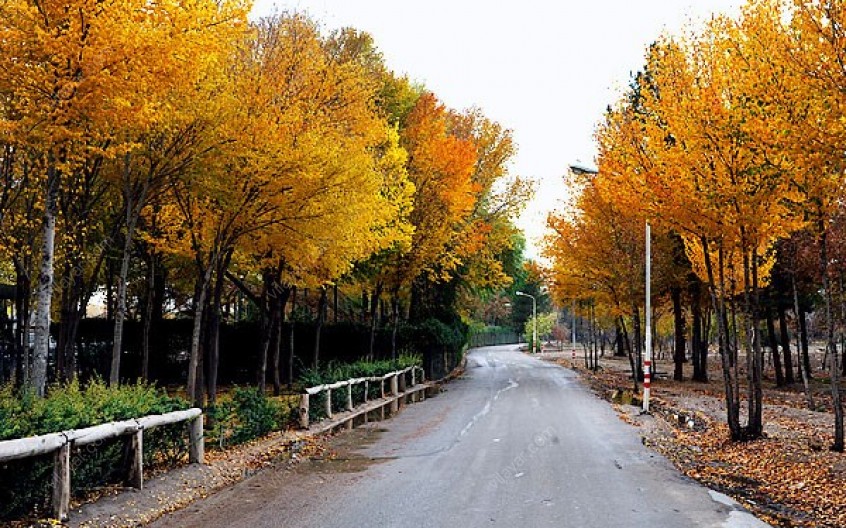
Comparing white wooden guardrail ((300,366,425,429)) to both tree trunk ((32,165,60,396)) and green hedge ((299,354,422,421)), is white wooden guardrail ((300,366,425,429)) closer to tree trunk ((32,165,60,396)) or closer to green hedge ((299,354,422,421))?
green hedge ((299,354,422,421))

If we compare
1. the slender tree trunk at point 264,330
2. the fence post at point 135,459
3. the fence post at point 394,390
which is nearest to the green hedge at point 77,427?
the fence post at point 135,459

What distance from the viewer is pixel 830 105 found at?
909 cm

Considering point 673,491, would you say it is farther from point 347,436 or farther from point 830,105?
point 347,436

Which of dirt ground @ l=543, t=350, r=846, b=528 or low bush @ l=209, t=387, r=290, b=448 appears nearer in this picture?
dirt ground @ l=543, t=350, r=846, b=528

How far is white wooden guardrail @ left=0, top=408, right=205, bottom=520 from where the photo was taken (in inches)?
260

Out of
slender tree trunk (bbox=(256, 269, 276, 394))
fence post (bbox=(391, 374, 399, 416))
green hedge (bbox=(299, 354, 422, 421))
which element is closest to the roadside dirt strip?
green hedge (bbox=(299, 354, 422, 421))

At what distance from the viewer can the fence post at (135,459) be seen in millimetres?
8570

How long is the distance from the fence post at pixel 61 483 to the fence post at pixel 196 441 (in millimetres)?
3264

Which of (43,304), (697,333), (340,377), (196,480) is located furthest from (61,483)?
(697,333)

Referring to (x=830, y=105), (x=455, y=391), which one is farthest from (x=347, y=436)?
(x=455, y=391)

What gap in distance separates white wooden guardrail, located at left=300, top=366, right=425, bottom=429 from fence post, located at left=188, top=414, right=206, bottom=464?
4.95m

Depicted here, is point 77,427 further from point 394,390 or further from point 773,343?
point 773,343

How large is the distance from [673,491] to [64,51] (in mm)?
9166

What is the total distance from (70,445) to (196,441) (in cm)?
330
